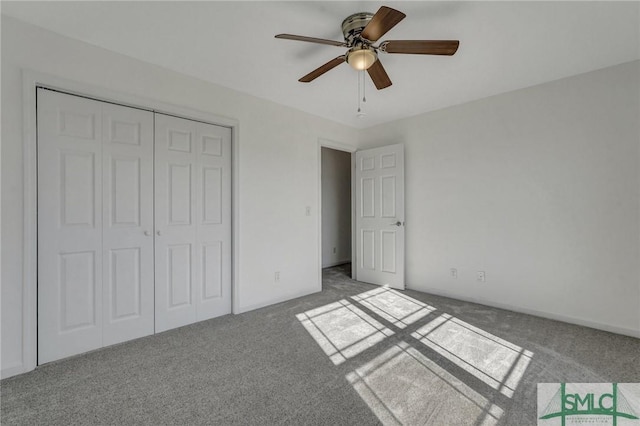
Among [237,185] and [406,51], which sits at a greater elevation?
[406,51]

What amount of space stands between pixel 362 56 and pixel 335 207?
410 centimetres

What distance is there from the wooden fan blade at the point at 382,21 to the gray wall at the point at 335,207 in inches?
160

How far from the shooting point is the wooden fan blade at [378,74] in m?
2.13

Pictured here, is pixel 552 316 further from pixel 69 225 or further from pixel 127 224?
pixel 69 225

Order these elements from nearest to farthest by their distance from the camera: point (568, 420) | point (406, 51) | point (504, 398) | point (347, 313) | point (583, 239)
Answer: point (568, 420) → point (504, 398) → point (406, 51) → point (583, 239) → point (347, 313)

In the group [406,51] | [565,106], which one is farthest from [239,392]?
[565,106]

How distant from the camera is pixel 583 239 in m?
2.78

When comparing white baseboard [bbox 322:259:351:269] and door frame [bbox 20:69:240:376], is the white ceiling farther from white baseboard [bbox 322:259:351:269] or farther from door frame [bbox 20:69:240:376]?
white baseboard [bbox 322:259:351:269]

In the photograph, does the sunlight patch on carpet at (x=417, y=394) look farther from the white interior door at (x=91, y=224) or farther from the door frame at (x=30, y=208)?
the door frame at (x=30, y=208)

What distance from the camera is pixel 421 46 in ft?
5.97

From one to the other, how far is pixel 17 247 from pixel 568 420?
3.67m

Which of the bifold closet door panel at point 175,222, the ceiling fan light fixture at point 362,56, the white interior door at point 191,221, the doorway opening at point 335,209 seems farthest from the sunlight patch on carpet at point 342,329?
the doorway opening at point 335,209

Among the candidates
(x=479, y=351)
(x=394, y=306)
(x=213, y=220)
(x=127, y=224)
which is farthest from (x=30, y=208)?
(x=479, y=351)

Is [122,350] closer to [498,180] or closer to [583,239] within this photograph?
[498,180]
